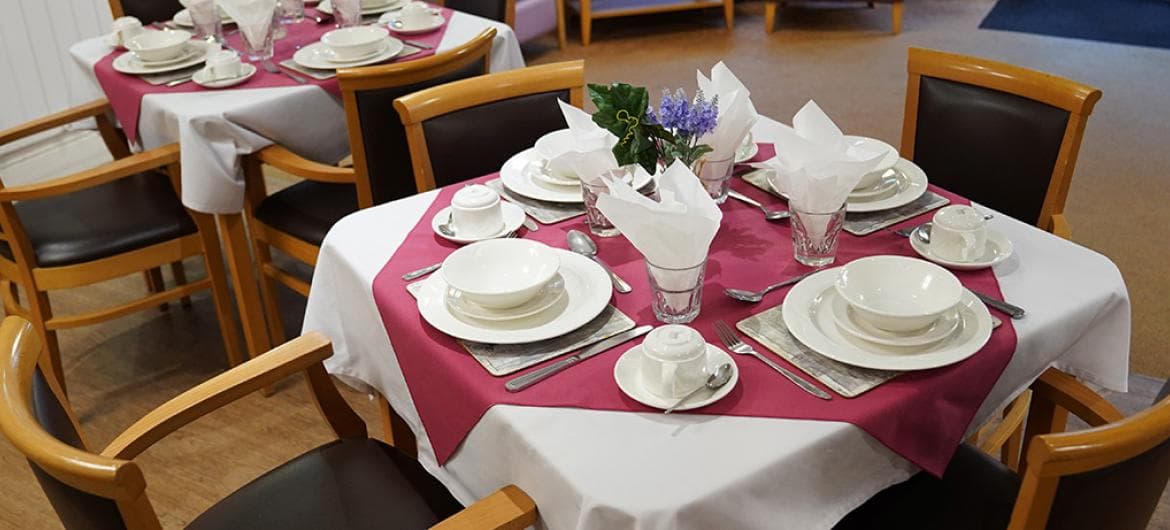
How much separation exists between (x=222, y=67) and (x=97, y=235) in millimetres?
462

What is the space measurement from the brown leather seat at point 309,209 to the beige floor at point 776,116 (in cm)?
42

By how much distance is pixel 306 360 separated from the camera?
1514 millimetres

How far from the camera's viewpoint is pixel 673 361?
1.19 metres

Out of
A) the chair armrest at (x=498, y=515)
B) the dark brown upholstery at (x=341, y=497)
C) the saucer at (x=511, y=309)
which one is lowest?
the dark brown upholstery at (x=341, y=497)

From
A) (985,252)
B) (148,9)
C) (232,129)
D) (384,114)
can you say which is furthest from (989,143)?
(148,9)

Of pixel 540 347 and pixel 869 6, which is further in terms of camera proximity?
pixel 869 6

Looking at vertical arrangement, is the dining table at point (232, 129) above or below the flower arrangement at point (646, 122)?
below

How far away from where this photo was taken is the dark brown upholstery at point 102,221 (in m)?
2.29

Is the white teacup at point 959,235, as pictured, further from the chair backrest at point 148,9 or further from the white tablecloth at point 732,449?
the chair backrest at point 148,9

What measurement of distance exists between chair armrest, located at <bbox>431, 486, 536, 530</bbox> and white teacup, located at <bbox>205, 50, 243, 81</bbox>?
5.06 feet

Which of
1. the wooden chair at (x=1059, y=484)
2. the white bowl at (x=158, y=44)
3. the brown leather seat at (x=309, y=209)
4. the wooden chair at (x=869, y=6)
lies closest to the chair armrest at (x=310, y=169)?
the brown leather seat at (x=309, y=209)

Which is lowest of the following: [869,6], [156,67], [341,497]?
[869,6]

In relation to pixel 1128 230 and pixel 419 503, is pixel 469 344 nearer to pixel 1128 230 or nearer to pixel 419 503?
pixel 419 503

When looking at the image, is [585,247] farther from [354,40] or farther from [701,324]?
[354,40]
